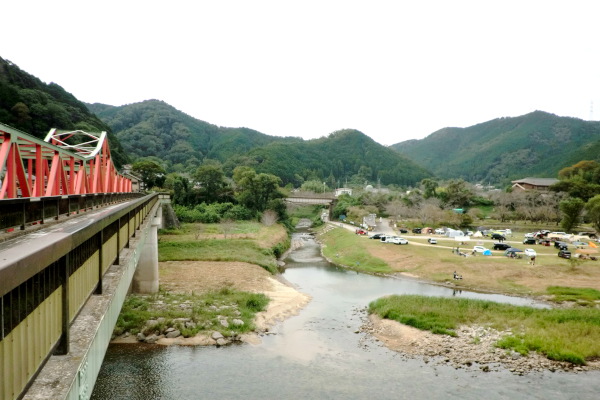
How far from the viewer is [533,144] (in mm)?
152625

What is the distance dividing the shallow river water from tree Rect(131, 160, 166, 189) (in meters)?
50.3

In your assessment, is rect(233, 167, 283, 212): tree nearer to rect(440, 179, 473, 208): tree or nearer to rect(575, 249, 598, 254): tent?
rect(440, 179, 473, 208): tree

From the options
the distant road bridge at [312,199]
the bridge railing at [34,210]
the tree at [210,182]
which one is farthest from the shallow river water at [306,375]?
the distant road bridge at [312,199]

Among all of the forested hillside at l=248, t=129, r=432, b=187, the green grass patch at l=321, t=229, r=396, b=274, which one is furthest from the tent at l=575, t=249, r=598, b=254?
the forested hillside at l=248, t=129, r=432, b=187

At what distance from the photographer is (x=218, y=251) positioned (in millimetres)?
37562

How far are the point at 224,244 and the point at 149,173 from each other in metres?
30.2

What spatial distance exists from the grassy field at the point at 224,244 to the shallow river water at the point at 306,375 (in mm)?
16143

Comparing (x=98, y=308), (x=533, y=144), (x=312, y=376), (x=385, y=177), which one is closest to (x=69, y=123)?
(x=312, y=376)

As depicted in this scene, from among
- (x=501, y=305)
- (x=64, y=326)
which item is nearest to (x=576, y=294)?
(x=501, y=305)

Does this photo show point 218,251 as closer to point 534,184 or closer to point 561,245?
point 561,245

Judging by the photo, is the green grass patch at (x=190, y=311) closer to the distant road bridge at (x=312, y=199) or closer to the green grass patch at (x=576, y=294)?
the green grass patch at (x=576, y=294)

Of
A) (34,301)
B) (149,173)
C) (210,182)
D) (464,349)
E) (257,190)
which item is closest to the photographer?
(34,301)

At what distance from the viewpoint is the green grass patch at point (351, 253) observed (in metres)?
36.7

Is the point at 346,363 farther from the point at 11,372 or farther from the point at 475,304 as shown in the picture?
the point at 11,372
